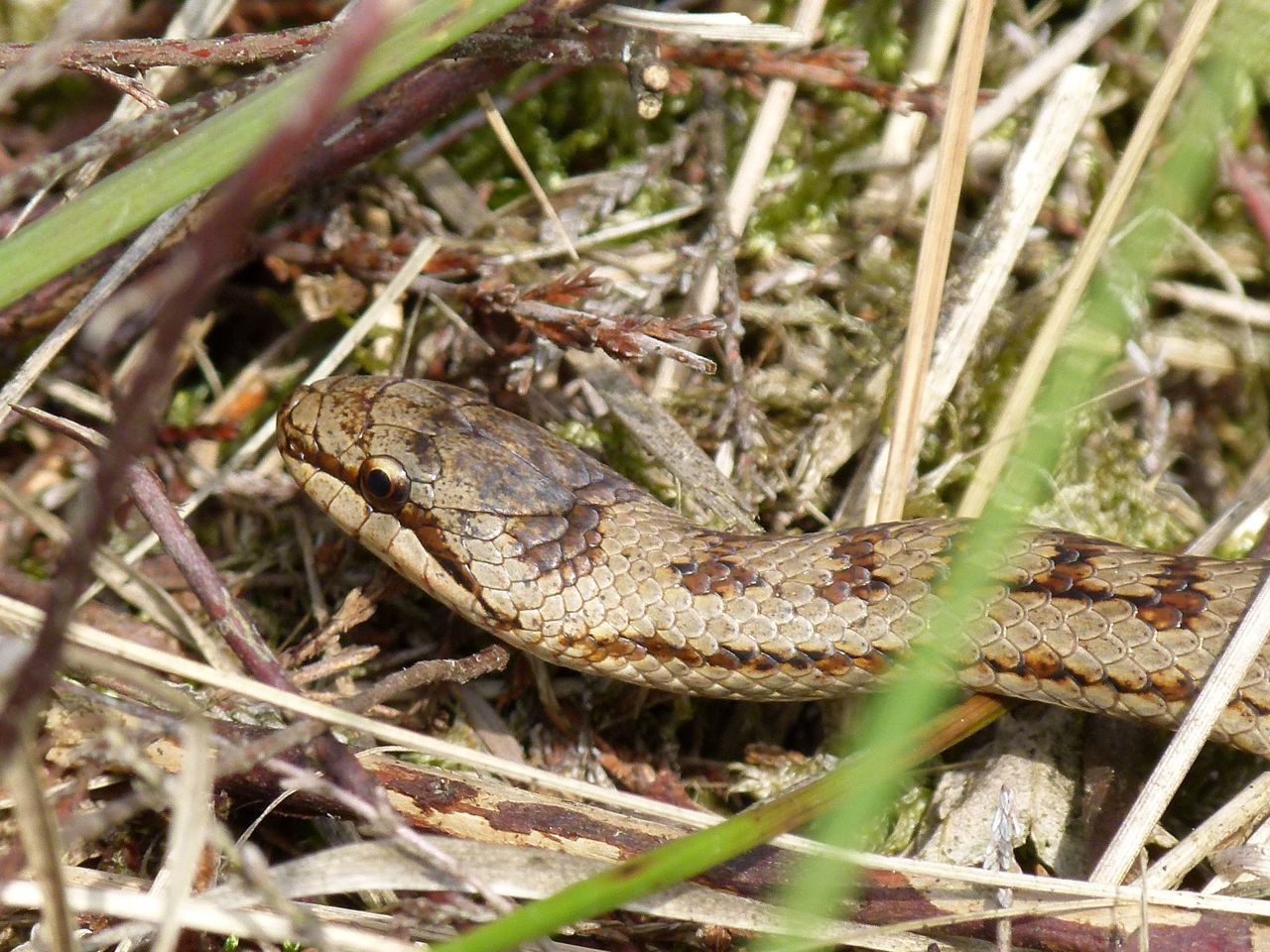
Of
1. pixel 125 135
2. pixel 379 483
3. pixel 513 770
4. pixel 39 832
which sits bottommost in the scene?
pixel 39 832

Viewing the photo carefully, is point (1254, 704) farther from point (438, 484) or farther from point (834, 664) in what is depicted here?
point (438, 484)

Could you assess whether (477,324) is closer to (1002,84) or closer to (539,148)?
(539,148)

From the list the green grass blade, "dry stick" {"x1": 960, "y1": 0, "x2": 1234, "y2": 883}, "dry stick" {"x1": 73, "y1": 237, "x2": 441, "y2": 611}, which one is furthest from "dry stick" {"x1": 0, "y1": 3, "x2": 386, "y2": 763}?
"dry stick" {"x1": 960, "y1": 0, "x2": 1234, "y2": 883}

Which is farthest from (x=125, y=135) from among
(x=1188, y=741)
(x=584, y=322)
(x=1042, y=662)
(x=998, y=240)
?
(x=1188, y=741)

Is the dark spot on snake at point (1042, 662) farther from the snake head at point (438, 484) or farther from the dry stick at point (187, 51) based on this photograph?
the dry stick at point (187, 51)

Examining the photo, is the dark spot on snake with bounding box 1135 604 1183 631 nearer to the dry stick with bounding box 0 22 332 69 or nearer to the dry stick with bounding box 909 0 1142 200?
the dry stick with bounding box 909 0 1142 200

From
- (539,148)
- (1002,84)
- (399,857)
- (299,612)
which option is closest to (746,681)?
(399,857)

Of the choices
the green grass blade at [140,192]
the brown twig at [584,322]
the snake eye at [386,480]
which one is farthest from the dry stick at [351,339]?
the green grass blade at [140,192]
